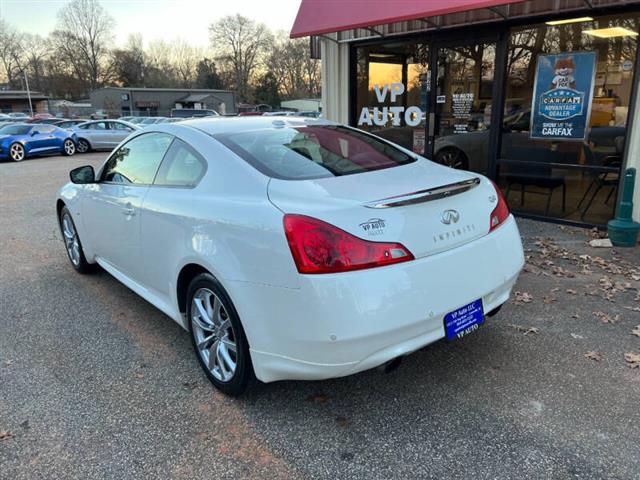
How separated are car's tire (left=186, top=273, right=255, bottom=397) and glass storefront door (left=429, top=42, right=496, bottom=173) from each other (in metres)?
5.36

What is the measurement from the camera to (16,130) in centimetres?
1934

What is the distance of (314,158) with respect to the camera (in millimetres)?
3033

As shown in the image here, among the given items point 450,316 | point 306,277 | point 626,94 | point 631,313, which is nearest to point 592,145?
point 626,94

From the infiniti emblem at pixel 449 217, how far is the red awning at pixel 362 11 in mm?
3498

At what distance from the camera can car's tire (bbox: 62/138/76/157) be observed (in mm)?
20062

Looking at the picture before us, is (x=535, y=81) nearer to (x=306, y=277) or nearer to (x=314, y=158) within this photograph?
(x=314, y=158)

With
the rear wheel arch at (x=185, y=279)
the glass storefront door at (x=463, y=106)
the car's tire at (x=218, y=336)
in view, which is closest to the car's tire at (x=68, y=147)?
the glass storefront door at (x=463, y=106)

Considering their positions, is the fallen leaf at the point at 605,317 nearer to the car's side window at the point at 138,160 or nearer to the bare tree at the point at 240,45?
the car's side window at the point at 138,160

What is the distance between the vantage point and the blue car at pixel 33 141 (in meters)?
18.4

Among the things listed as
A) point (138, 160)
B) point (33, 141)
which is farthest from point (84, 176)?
point (33, 141)

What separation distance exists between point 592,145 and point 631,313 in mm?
3055

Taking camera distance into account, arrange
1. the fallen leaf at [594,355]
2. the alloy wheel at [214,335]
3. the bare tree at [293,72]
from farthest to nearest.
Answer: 1. the bare tree at [293,72]
2. the fallen leaf at [594,355]
3. the alloy wheel at [214,335]

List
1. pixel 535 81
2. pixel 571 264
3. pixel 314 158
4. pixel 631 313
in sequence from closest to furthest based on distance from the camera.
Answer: pixel 314 158, pixel 631 313, pixel 571 264, pixel 535 81

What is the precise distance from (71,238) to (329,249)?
12.6 feet
